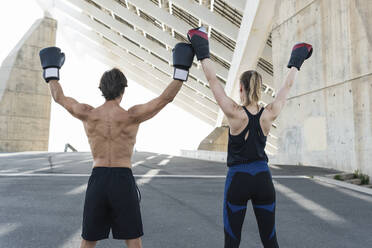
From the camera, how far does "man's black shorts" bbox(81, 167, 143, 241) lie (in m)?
2.16

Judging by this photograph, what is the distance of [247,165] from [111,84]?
1187 millimetres

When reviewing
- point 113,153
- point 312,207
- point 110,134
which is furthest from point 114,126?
point 312,207

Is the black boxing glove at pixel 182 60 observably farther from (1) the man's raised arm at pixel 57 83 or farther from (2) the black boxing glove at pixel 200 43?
(1) the man's raised arm at pixel 57 83

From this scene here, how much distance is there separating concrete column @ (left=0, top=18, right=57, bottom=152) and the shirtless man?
24757mm

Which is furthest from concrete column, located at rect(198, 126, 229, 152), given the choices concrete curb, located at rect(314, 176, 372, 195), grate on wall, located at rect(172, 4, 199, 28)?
concrete curb, located at rect(314, 176, 372, 195)

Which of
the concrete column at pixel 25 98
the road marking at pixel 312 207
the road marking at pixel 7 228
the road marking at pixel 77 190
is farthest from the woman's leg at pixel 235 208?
the concrete column at pixel 25 98

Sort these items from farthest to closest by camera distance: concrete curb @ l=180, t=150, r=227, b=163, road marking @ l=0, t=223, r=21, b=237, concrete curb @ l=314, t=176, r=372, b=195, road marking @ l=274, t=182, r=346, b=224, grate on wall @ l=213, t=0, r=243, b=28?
grate on wall @ l=213, t=0, r=243, b=28 < concrete curb @ l=180, t=150, r=227, b=163 < concrete curb @ l=314, t=176, r=372, b=195 < road marking @ l=274, t=182, r=346, b=224 < road marking @ l=0, t=223, r=21, b=237

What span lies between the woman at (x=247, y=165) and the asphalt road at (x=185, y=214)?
121 cm

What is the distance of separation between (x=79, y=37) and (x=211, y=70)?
1515 inches

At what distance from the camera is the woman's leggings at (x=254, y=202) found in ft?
7.40

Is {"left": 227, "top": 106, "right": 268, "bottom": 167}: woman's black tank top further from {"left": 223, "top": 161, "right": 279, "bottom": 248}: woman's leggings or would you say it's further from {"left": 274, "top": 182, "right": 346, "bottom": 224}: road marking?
{"left": 274, "top": 182, "right": 346, "bottom": 224}: road marking

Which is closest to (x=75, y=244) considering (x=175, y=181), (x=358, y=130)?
(x=175, y=181)

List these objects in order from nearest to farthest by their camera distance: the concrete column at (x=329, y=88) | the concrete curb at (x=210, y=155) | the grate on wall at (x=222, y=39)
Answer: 1. the concrete column at (x=329, y=88)
2. the concrete curb at (x=210, y=155)
3. the grate on wall at (x=222, y=39)

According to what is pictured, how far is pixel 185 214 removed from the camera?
4.56m
